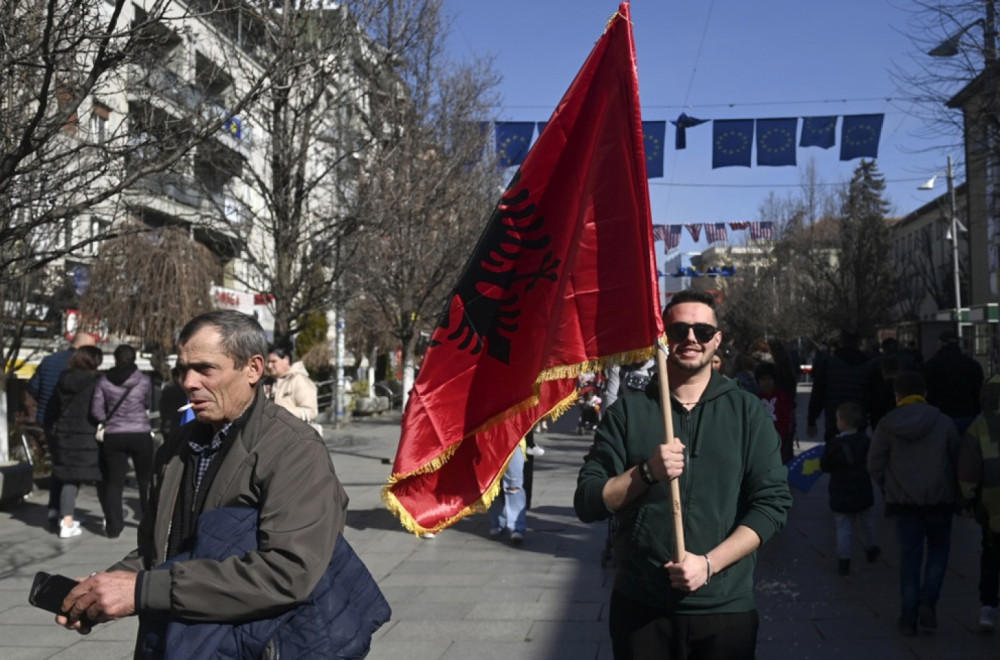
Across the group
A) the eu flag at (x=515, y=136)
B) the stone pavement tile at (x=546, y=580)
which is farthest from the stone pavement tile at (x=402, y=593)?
the eu flag at (x=515, y=136)

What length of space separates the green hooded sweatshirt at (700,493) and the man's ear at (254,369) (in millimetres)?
1084

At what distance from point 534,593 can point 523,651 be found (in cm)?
155

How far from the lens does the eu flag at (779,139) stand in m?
20.9

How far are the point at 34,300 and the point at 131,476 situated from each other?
4813 millimetres

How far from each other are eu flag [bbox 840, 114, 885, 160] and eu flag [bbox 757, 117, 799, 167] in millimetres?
935

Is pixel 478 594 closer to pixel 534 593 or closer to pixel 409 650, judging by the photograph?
pixel 534 593

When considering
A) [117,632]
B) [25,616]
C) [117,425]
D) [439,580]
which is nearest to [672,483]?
[117,632]

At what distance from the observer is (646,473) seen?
10.6ft

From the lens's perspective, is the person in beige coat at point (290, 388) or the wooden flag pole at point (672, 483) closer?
the wooden flag pole at point (672, 483)

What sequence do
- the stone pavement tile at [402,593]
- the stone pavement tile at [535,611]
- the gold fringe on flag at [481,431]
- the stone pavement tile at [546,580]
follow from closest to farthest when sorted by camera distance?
the gold fringe on flag at [481,431], the stone pavement tile at [535,611], the stone pavement tile at [402,593], the stone pavement tile at [546,580]

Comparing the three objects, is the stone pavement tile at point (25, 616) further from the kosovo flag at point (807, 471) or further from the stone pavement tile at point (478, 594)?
the kosovo flag at point (807, 471)

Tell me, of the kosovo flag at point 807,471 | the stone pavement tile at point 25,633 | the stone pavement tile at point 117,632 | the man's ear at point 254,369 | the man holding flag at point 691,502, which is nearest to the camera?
the man's ear at point 254,369

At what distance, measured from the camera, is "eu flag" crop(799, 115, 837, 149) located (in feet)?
68.4

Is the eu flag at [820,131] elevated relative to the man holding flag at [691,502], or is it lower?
elevated
